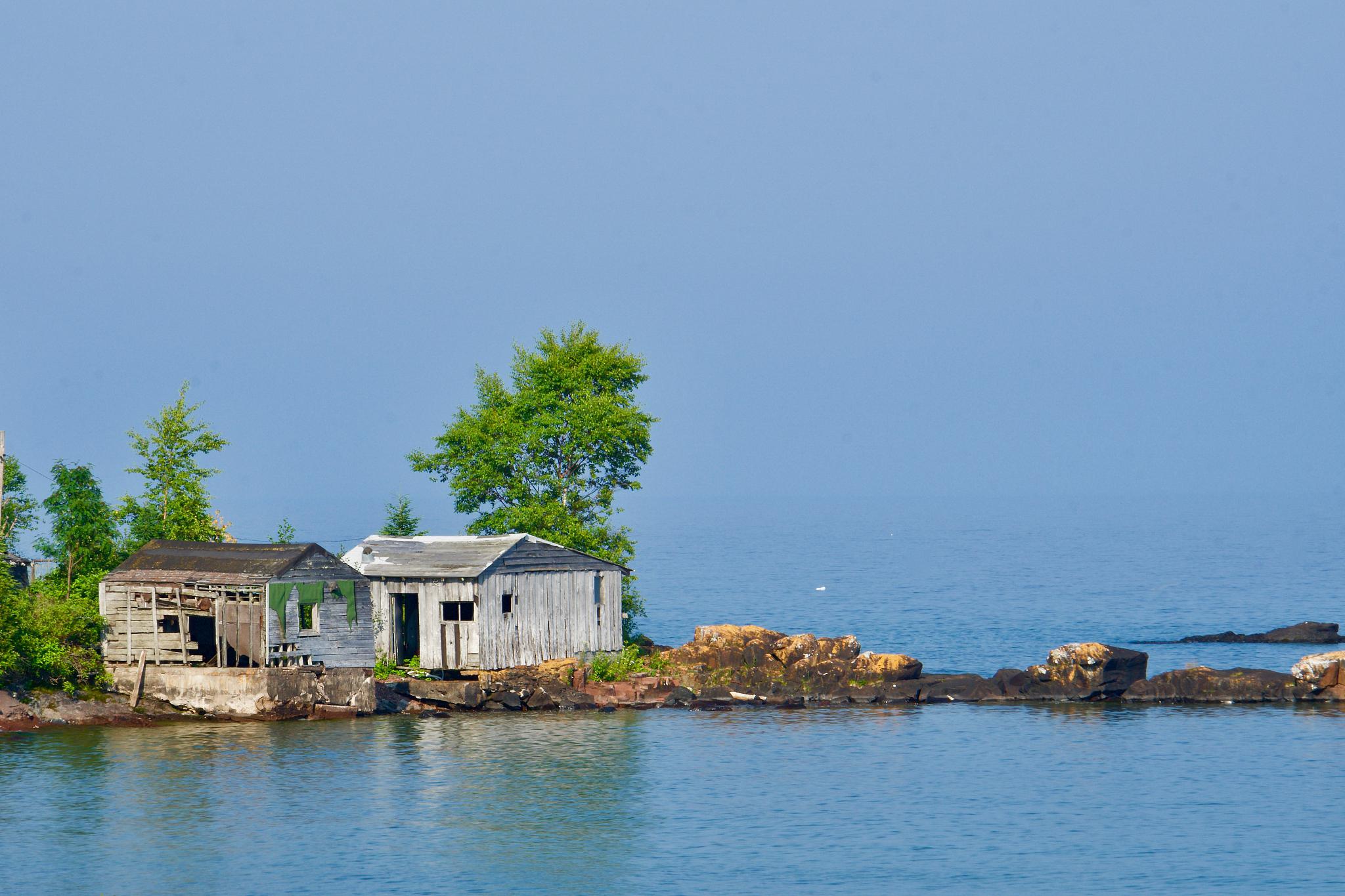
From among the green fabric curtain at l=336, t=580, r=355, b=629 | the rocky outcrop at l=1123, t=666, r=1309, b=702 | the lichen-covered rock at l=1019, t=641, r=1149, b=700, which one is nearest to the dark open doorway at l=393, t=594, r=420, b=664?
the green fabric curtain at l=336, t=580, r=355, b=629

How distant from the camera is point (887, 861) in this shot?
126 ft

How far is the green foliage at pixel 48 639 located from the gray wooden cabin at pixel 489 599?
9178 mm

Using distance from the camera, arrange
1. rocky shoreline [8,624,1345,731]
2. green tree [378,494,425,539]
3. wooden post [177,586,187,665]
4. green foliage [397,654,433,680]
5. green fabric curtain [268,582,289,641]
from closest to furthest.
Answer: green fabric curtain [268,582,289,641]
wooden post [177,586,187,665]
green foliage [397,654,433,680]
rocky shoreline [8,624,1345,731]
green tree [378,494,425,539]

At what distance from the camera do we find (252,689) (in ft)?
168

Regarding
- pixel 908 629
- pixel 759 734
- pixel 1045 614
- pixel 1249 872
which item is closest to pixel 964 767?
pixel 759 734

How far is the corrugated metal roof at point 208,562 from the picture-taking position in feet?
167

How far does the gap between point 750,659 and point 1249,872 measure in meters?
24.6

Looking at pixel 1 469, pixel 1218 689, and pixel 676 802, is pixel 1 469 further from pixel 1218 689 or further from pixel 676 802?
pixel 1218 689

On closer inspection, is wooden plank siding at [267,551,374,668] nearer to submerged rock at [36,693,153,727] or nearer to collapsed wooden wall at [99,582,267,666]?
collapsed wooden wall at [99,582,267,666]

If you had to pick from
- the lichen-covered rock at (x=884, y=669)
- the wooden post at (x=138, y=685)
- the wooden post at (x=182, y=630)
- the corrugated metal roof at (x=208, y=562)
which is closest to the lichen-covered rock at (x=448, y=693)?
the corrugated metal roof at (x=208, y=562)

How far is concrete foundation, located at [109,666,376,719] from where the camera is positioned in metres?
51.3

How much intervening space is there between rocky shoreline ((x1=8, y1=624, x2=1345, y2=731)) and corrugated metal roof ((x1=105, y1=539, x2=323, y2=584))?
9722 millimetres

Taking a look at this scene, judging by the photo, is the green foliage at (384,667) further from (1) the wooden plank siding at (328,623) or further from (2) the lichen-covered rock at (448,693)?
(1) the wooden plank siding at (328,623)

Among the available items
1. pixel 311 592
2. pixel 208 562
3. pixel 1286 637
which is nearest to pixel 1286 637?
pixel 1286 637
